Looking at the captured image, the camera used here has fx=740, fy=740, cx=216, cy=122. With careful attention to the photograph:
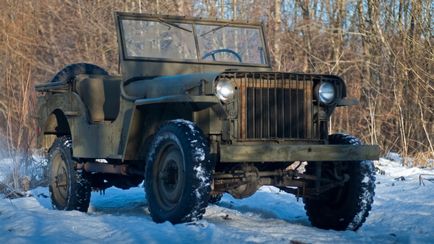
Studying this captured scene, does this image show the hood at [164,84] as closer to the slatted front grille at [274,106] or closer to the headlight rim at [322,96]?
the slatted front grille at [274,106]

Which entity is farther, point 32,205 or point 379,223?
point 32,205

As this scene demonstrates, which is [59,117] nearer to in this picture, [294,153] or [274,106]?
[274,106]

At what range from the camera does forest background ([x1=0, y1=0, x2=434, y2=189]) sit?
17219mm

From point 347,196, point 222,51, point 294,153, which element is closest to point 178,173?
point 294,153

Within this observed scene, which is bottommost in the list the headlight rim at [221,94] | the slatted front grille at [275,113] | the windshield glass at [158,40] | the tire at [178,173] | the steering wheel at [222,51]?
the tire at [178,173]

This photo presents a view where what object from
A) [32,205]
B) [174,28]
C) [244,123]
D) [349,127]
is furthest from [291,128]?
[349,127]

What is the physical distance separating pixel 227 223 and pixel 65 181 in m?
2.41

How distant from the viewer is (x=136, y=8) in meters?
21.7

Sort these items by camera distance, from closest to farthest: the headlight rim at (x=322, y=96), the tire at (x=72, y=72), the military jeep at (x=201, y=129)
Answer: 1. the military jeep at (x=201, y=129)
2. the headlight rim at (x=322, y=96)
3. the tire at (x=72, y=72)

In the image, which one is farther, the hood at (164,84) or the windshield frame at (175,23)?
the windshield frame at (175,23)

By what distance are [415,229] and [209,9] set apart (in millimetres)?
15141

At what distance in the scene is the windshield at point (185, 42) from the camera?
26.6 ft

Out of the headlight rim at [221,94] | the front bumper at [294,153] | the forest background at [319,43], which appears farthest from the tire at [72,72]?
the forest background at [319,43]

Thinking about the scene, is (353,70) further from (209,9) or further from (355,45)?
(209,9)
